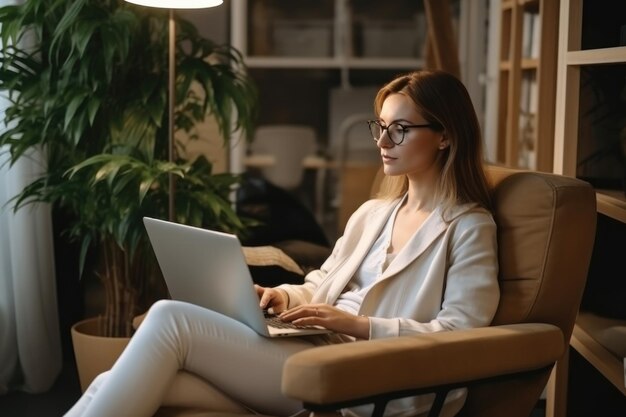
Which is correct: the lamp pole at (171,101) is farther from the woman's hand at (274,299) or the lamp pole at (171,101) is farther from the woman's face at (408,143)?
the woman's face at (408,143)

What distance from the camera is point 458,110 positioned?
203 cm

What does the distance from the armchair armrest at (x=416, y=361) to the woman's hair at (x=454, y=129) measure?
0.35 metres

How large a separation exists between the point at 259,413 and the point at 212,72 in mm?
1291

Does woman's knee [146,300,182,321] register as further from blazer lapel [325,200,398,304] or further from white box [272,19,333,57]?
white box [272,19,333,57]

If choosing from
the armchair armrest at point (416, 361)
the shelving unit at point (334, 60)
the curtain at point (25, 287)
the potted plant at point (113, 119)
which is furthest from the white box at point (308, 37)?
the armchair armrest at point (416, 361)

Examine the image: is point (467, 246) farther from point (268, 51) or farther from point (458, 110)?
point (268, 51)

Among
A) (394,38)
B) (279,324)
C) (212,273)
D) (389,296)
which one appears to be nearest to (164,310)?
(212,273)

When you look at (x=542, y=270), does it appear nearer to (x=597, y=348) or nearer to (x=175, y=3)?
(x=597, y=348)

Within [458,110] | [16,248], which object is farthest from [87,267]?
[458,110]

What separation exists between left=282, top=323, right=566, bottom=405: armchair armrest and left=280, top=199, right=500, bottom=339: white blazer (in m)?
0.10

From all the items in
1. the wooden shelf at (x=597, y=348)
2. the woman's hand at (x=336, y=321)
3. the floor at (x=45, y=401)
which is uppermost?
the woman's hand at (x=336, y=321)

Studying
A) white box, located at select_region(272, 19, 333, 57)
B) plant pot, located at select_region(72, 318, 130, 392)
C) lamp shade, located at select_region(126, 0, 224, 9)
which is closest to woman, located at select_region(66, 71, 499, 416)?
lamp shade, located at select_region(126, 0, 224, 9)

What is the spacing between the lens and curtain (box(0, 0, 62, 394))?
122 inches

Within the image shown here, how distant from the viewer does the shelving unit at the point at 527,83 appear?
285cm
